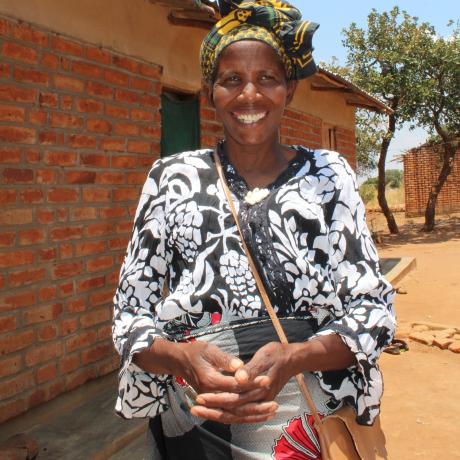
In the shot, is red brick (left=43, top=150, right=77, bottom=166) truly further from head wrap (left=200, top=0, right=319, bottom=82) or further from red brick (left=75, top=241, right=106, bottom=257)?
head wrap (left=200, top=0, right=319, bottom=82)

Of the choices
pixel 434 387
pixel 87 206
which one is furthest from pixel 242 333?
pixel 434 387

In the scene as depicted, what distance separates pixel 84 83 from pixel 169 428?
115 inches

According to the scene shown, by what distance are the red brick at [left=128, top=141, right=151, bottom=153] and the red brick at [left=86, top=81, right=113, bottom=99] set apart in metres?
0.40

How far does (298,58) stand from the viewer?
1373mm

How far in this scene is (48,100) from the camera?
340 centimetres

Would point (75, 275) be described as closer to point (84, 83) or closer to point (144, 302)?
point (84, 83)

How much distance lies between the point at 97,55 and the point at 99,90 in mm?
242

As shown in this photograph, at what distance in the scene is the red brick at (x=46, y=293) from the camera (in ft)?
11.1

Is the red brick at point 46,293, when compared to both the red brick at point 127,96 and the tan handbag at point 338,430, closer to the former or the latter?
the red brick at point 127,96

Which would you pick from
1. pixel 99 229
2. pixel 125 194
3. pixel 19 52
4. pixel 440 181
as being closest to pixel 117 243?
pixel 99 229

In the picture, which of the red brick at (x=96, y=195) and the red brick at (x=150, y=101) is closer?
the red brick at (x=96, y=195)

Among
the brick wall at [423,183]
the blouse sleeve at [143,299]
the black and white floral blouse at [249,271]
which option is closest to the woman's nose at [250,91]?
the black and white floral blouse at [249,271]

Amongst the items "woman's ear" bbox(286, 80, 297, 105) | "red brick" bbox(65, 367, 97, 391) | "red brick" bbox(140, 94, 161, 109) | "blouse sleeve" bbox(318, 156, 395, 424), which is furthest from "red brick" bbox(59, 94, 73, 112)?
"blouse sleeve" bbox(318, 156, 395, 424)

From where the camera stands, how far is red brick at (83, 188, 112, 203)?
3725mm
